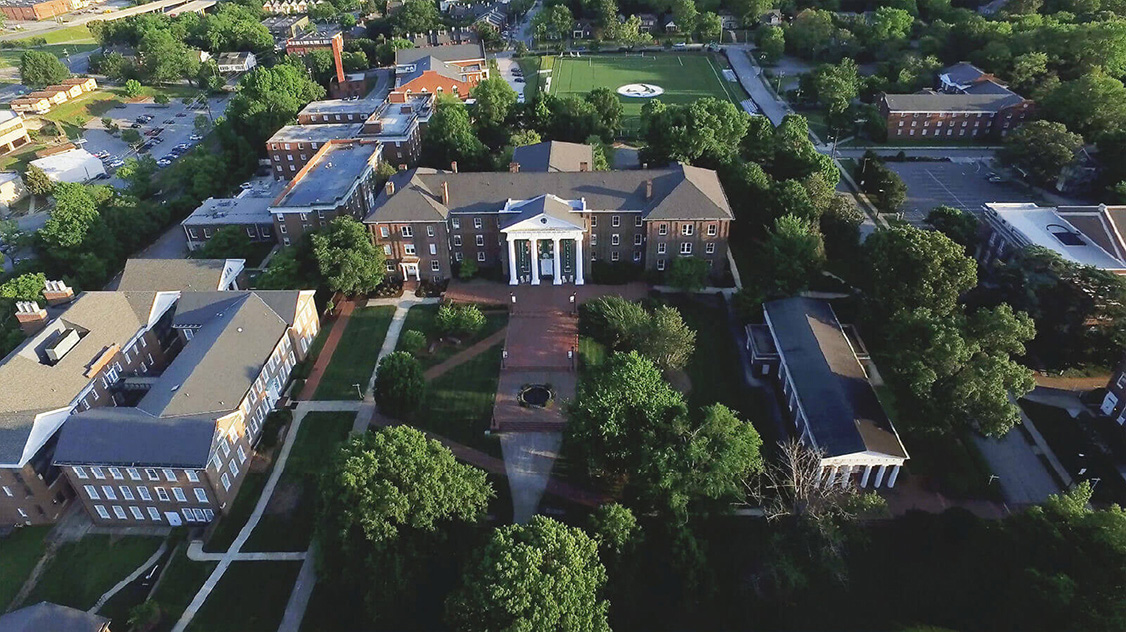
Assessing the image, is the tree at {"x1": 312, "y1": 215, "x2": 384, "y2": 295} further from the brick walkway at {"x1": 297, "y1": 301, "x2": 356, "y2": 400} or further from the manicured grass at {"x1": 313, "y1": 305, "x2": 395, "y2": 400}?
the manicured grass at {"x1": 313, "y1": 305, "x2": 395, "y2": 400}

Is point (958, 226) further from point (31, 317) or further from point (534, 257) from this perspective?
point (31, 317)

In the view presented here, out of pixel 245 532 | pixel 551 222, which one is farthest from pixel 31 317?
pixel 551 222

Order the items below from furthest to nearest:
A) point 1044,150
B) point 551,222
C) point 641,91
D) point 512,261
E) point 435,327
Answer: point 641,91, point 1044,150, point 512,261, point 551,222, point 435,327

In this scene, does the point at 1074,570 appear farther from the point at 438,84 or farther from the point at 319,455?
the point at 438,84

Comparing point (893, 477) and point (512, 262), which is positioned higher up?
point (512, 262)

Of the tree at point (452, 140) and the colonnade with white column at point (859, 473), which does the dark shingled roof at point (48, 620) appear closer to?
the colonnade with white column at point (859, 473)

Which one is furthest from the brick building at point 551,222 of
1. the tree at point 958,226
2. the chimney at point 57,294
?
the chimney at point 57,294

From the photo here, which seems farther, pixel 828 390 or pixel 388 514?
pixel 828 390

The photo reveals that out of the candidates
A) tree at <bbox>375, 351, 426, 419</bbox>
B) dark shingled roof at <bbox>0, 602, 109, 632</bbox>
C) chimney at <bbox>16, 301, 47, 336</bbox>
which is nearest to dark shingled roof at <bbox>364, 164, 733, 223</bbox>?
tree at <bbox>375, 351, 426, 419</bbox>
